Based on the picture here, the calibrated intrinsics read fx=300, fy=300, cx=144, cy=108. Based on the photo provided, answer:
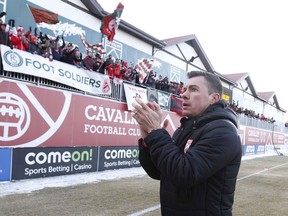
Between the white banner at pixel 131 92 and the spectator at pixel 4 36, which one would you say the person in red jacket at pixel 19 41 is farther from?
the white banner at pixel 131 92

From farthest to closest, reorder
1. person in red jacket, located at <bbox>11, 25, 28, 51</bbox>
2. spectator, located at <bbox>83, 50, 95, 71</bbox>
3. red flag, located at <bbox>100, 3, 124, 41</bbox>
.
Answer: red flag, located at <bbox>100, 3, 124, 41</bbox> < spectator, located at <bbox>83, 50, 95, 71</bbox> < person in red jacket, located at <bbox>11, 25, 28, 51</bbox>

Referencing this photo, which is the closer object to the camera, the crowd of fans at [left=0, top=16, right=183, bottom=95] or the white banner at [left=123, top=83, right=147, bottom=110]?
the crowd of fans at [left=0, top=16, right=183, bottom=95]

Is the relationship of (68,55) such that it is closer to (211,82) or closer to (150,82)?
(150,82)

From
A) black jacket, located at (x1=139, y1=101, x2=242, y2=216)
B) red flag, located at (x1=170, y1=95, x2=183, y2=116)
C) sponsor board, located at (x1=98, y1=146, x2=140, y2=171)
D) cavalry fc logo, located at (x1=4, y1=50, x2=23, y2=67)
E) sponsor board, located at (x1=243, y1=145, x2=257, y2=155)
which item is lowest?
sponsor board, located at (x1=243, y1=145, x2=257, y2=155)

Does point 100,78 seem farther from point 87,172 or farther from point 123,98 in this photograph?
point 87,172

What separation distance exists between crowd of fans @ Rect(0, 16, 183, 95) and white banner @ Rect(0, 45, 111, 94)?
0.28 meters

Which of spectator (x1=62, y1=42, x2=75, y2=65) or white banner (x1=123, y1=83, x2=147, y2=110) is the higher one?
spectator (x1=62, y1=42, x2=75, y2=65)

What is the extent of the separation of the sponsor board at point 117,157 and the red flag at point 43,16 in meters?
5.61

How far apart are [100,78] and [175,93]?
276 inches

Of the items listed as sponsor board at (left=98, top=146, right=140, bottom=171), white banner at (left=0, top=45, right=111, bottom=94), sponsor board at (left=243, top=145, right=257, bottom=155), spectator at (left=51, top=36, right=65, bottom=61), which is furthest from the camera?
sponsor board at (left=243, top=145, right=257, bottom=155)

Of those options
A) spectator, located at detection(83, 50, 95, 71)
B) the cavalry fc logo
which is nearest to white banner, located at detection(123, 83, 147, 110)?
spectator, located at detection(83, 50, 95, 71)

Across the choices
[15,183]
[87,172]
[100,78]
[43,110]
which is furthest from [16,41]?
[87,172]

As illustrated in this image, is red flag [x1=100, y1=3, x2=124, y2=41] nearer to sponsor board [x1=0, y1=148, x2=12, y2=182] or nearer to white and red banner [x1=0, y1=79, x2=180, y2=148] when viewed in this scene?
white and red banner [x1=0, y1=79, x2=180, y2=148]

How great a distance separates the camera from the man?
1.62 metres
